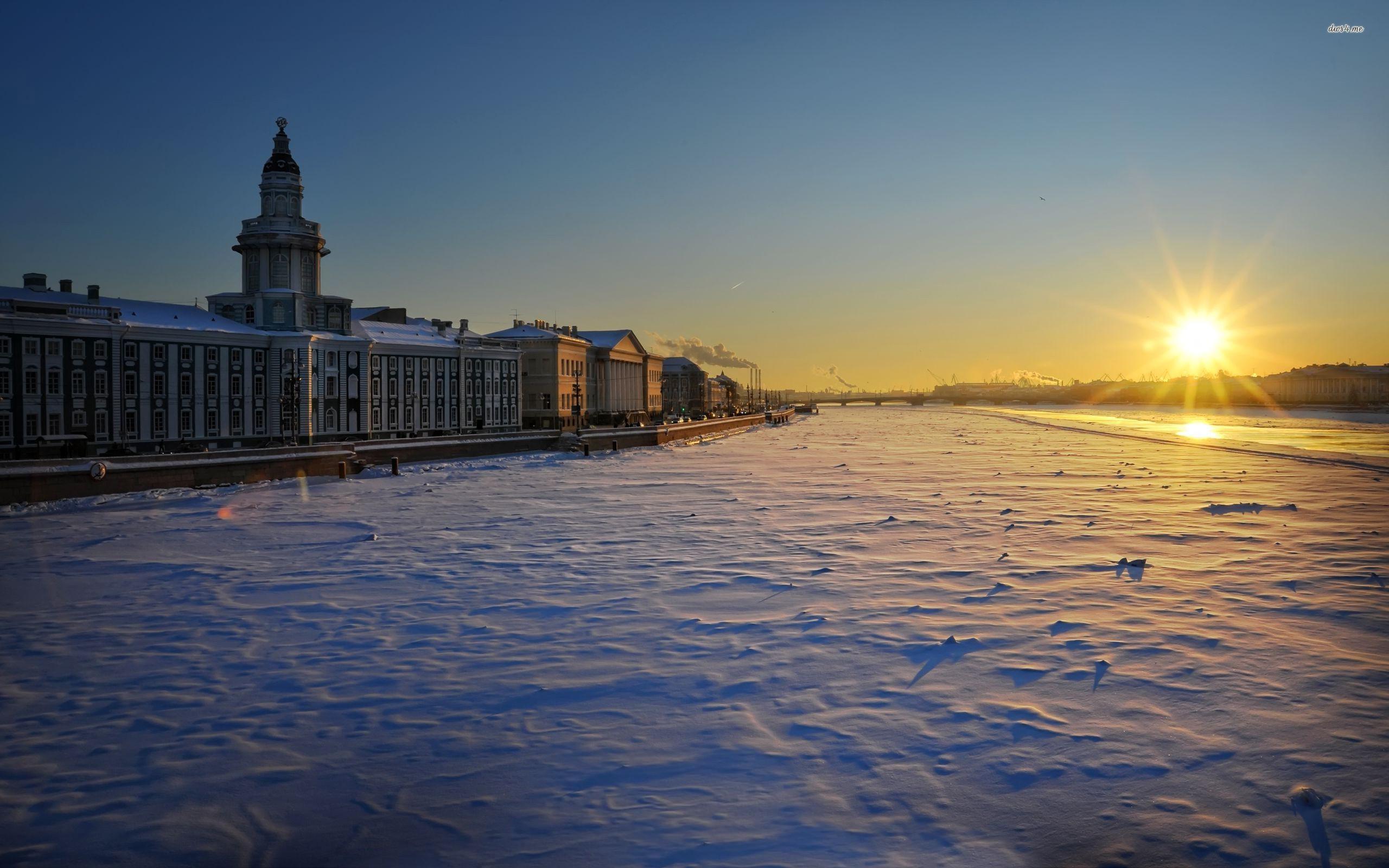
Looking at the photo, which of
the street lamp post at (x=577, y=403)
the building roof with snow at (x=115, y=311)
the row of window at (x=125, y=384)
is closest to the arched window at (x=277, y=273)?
the building roof with snow at (x=115, y=311)

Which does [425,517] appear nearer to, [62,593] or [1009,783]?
[62,593]

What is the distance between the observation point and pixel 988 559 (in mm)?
14180

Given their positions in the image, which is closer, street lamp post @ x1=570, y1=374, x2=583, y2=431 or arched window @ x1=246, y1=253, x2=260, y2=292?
arched window @ x1=246, y1=253, x2=260, y2=292

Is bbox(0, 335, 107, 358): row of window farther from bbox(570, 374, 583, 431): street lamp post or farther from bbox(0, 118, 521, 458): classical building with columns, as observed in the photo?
bbox(570, 374, 583, 431): street lamp post

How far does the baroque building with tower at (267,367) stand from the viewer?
43.5 m

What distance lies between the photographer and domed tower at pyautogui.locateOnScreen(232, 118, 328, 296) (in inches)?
2397

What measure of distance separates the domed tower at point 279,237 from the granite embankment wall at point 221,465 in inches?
973

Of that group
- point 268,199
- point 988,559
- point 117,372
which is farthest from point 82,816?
point 268,199

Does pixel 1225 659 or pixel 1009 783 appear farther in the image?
pixel 1225 659

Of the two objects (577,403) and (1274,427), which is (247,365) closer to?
(577,403)

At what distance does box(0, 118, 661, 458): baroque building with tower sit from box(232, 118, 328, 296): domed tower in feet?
0.33

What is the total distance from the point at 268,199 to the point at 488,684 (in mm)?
64469

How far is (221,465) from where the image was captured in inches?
1189

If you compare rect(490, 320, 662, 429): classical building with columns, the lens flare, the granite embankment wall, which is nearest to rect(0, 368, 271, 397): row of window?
the granite embankment wall
